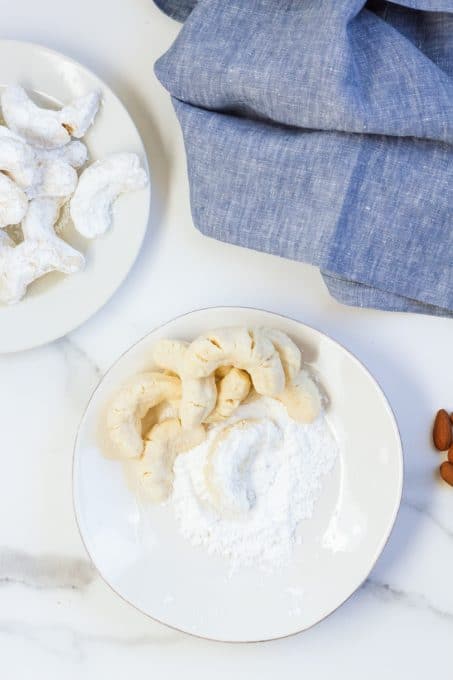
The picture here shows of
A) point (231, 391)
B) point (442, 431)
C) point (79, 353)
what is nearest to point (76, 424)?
point (79, 353)

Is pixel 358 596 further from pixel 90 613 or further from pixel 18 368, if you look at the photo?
pixel 18 368

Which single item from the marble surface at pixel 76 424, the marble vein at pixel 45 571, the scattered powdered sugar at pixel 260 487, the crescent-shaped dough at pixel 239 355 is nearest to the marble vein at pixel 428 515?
the marble surface at pixel 76 424

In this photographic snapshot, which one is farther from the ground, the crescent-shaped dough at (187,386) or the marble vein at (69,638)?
the crescent-shaped dough at (187,386)

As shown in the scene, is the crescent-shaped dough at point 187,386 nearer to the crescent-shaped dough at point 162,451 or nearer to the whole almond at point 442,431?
the crescent-shaped dough at point 162,451

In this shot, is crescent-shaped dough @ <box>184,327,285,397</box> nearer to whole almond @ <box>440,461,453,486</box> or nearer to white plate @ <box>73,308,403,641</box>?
white plate @ <box>73,308,403,641</box>

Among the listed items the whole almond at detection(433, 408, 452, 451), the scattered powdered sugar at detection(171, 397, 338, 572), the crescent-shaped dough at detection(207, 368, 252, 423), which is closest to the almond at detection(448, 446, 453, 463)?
the whole almond at detection(433, 408, 452, 451)

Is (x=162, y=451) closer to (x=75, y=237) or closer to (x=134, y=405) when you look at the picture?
(x=134, y=405)
